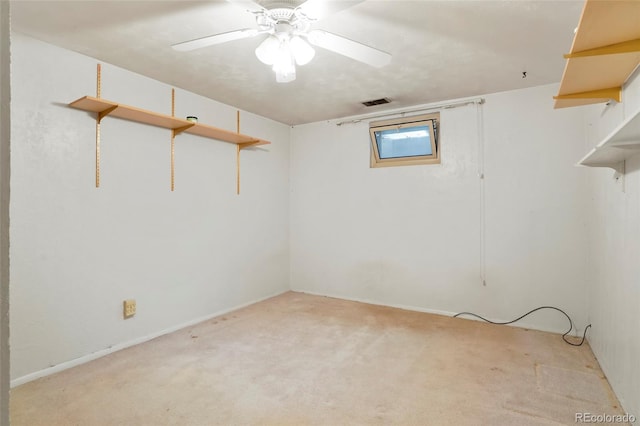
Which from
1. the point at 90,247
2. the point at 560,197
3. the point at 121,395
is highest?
the point at 560,197

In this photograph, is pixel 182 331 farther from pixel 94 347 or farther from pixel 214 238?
pixel 214 238

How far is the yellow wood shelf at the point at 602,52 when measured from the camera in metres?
1.27

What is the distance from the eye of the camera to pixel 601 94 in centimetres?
201

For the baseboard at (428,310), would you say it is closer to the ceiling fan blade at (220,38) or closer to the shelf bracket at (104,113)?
the shelf bracket at (104,113)

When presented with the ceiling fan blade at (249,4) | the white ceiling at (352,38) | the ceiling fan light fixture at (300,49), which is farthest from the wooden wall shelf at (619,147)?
the ceiling fan blade at (249,4)

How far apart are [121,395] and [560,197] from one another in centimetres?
370

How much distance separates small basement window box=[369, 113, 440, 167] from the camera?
375cm

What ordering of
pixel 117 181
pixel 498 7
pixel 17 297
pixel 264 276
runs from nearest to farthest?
pixel 498 7
pixel 17 297
pixel 117 181
pixel 264 276

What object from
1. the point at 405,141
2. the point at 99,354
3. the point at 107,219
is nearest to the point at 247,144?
the point at 107,219

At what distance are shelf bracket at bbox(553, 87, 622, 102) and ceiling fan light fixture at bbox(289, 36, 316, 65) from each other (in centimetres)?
151

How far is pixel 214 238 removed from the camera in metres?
3.60

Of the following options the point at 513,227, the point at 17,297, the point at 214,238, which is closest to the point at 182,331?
the point at 214,238

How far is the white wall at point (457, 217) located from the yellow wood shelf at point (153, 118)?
120cm

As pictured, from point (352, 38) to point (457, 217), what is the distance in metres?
2.14
